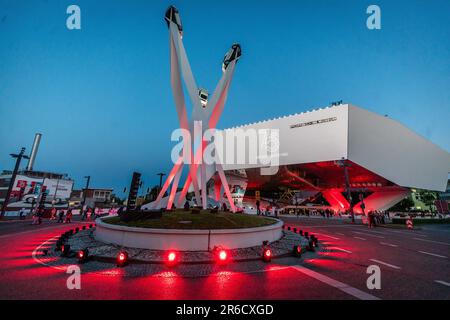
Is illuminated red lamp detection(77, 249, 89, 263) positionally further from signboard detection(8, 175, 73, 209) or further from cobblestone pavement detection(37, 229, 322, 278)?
signboard detection(8, 175, 73, 209)

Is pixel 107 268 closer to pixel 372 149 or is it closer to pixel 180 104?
pixel 180 104

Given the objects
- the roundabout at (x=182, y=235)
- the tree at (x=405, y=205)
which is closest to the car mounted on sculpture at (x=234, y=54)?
the roundabout at (x=182, y=235)

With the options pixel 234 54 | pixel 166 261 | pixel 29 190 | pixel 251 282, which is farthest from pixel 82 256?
pixel 29 190

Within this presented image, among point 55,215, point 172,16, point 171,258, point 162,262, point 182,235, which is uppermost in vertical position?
point 172,16

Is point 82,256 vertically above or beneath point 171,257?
beneath

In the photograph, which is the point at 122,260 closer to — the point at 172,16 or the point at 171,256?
the point at 171,256

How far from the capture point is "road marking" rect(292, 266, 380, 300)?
17.2 feet

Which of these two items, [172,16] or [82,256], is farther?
[172,16]

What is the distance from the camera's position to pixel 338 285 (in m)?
6.01

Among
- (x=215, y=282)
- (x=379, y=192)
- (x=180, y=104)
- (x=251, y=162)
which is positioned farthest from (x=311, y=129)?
(x=215, y=282)

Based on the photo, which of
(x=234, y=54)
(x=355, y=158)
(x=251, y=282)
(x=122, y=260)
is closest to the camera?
(x=251, y=282)

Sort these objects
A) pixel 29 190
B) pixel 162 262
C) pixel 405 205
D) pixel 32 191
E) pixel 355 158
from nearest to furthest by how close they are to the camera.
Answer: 1. pixel 162 262
2. pixel 355 158
3. pixel 29 190
4. pixel 32 191
5. pixel 405 205

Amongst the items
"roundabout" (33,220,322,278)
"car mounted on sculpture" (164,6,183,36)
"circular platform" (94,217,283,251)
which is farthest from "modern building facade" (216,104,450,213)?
"roundabout" (33,220,322,278)
